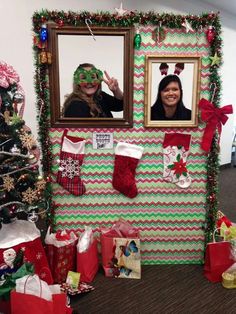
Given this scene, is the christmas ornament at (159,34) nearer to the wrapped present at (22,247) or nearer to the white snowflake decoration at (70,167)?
the white snowflake decoration at (70,167)

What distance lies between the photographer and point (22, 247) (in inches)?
77.3

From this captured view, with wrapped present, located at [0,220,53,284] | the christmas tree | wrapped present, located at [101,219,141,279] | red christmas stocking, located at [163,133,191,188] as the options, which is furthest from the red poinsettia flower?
wrapped present, located at [0,220,53,284]

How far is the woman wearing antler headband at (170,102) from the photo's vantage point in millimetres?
2203

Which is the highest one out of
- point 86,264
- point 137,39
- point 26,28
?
point 26,28

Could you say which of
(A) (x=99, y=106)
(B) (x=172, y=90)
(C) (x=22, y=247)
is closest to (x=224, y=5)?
(B) (x=172, y=90)

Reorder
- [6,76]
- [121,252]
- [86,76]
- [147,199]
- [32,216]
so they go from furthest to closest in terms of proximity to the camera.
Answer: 1. [147,199]
2. [121,252]
3. [86,76]
4. [32,216]
5. [6,76]

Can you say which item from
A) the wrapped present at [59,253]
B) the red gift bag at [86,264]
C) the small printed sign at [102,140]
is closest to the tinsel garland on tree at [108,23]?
the small printed sign at [102,140]

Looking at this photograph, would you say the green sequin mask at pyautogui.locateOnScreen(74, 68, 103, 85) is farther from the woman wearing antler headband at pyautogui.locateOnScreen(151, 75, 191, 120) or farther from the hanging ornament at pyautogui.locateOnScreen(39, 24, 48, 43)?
the woman wearing antler headband at pyautogui.locateOnScreen(151, 75, 191, 120)

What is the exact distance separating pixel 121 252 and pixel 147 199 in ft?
1.49

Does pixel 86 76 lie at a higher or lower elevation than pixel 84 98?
higher

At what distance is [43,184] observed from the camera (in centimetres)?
208

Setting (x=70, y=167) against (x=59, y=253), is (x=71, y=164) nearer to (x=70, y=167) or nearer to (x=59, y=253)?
(x=70, y=167)

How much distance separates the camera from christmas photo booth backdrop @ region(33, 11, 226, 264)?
2.13m

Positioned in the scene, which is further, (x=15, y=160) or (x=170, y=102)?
(x=170, y=102)
